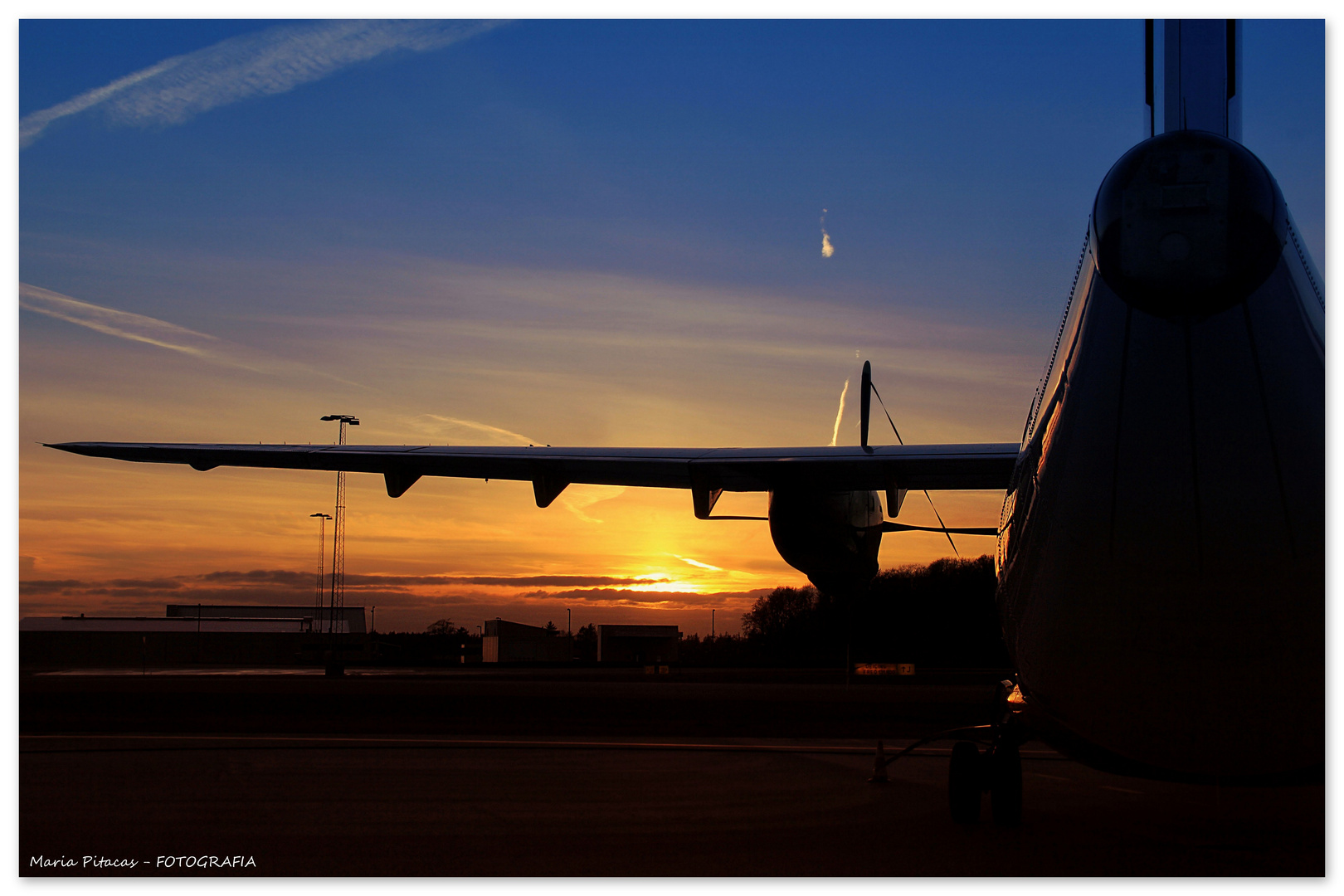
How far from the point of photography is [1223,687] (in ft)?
17.2

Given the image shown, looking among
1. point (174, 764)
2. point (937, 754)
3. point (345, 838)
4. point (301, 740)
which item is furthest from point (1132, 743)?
point (301, 740)

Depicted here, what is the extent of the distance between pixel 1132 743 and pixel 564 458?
6.67 m

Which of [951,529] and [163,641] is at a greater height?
[951,529]

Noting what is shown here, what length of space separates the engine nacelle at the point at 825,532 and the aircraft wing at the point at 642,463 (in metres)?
0.32

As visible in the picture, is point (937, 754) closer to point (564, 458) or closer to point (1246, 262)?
point (564, 458)

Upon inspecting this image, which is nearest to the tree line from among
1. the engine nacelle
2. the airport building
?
→ the engine nacelle

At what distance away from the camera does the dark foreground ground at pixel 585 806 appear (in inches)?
300

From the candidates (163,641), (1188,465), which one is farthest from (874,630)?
(163,641)

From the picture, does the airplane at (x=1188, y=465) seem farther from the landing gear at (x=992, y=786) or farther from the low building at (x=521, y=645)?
the low building at (x=521, y=645)

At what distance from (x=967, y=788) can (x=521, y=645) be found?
Result: 67518mm

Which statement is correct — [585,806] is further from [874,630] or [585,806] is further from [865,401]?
[874,630]

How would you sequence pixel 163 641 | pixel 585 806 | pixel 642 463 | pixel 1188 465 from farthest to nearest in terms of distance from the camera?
pixel 163 641 → pixel 642 463 → pixel 585 806 → pixel 1188 465

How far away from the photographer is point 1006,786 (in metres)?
9.20

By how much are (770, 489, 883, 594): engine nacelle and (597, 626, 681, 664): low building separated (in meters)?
Answer: 62.0
